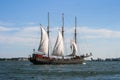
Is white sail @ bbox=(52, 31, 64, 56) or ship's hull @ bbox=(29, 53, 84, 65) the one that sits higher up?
white sail @ bbox=(52, 31, 64, 56)

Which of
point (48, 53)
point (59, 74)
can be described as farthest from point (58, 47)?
point (59, 74)

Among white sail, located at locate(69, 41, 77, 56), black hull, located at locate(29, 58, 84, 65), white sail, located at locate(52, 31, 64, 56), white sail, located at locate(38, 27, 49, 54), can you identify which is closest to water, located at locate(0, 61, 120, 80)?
black hull, located at locate(29, 58, 84, 65)

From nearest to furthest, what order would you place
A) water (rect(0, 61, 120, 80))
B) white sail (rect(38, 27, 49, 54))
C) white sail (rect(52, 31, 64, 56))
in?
water (rect(0, 61, 120, 80)) → white sail (rect(38, 27, 49, 54)) → white sail (rect(52, 31, 64, 56))

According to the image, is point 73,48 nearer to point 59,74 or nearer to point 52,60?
point 52,60

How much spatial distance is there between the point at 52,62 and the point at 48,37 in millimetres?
9834

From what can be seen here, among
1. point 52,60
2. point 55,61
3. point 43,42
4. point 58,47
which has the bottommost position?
point 55,61

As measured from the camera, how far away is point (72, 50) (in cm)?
15400

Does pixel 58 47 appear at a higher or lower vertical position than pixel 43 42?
lower

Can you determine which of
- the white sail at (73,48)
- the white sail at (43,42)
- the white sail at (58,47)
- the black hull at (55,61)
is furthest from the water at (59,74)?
the white sail at (73,48)

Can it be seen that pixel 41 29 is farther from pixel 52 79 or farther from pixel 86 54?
pixel 52 79

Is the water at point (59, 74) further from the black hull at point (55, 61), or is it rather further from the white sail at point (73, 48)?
the white sail at point (73, 48)

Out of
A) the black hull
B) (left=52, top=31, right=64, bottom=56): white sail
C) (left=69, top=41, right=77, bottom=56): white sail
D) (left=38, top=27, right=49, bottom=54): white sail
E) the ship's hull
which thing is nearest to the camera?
(left=38, top=27, right=49, bottom=54): white sail

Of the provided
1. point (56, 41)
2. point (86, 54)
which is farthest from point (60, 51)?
point (86, 54)

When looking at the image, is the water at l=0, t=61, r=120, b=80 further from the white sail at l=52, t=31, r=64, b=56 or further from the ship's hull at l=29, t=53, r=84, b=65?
the white sail at l=52, t=31, r=64, b=56
